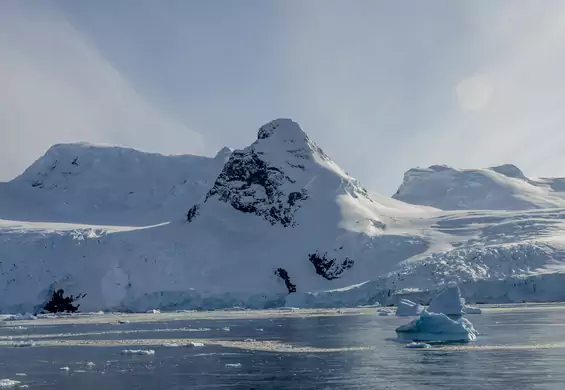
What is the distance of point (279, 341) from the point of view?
162 feet

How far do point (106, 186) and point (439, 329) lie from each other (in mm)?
135585

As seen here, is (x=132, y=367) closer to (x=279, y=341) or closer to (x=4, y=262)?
(x=279, y=341)

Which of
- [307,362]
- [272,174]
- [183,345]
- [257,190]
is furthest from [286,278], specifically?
[307,362]

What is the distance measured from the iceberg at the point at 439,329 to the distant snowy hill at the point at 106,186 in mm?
114290

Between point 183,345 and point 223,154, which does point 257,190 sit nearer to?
point 223,154

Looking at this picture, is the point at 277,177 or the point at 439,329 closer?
the point at 439,329

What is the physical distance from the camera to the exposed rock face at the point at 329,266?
119m

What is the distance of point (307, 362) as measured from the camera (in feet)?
121

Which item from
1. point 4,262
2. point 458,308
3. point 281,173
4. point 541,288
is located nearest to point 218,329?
point 458,308

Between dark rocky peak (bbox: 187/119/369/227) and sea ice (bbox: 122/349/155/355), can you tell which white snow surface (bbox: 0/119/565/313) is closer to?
dark rocky peak (bbox: 187/119/369/227)

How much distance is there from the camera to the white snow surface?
104 m

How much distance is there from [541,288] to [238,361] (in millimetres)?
69365

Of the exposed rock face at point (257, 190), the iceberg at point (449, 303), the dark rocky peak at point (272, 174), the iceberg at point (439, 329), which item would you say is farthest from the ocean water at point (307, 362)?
the dark rocky peak at point (272, 174)

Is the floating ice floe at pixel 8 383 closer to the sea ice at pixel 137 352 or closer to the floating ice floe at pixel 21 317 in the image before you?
the sea ice at pixel 137 352
